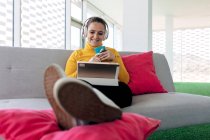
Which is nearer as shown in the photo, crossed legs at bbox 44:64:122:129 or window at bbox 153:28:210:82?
crossed legs at bbox 44:64:122:129

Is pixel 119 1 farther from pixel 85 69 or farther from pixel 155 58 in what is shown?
pixel 85 69

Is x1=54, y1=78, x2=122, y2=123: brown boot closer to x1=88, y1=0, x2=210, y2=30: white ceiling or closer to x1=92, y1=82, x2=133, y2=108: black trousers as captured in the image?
x1=92, y1=82, x2=133, y2=108: black trousers

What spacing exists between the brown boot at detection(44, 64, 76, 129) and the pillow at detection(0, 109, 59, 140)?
41 mm

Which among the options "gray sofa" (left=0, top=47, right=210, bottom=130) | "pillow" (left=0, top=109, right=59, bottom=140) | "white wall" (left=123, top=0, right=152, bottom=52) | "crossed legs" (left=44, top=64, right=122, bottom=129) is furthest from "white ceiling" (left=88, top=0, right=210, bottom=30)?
Result: "crossed legs" (left=44, top=64, right=122, bottom=129)

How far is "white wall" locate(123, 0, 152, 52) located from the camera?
4.00 m

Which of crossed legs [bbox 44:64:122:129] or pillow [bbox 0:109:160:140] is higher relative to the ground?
crossed legs [bbox 44:64:122:129]

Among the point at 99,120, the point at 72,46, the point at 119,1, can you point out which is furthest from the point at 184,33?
the point at 99,120

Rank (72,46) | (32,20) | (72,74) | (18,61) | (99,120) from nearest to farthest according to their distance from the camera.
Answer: (99,120) → (72,74) → (18,61) → (32,20) → (72,46)

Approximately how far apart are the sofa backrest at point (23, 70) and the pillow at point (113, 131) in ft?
3.14

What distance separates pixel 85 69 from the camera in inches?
55.6

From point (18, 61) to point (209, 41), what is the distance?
32.9ft

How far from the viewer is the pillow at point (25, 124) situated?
34.3 inches

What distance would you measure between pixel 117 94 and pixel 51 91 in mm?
597

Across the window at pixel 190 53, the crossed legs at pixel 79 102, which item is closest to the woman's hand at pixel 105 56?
the crossed legs at pixel 79 102
